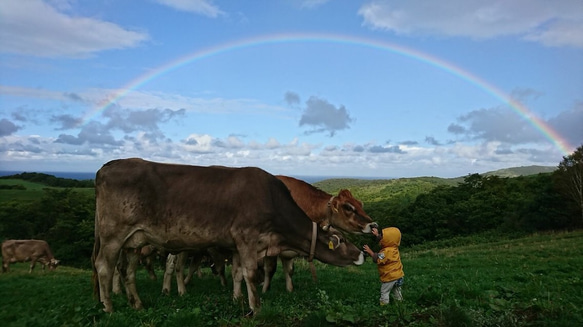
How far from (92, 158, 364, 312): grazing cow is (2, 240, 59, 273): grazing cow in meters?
18.0

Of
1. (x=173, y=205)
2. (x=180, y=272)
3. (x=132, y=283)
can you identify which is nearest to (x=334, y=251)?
(x=173, y=205)

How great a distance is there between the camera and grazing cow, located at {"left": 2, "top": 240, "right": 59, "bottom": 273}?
22.1 meters

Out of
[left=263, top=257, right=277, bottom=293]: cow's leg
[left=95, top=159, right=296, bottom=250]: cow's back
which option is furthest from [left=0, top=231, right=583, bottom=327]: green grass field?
[left=95, top=159, right=296, bottom=250]: cow's back

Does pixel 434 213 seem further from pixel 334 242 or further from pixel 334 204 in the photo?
pixel 334 242

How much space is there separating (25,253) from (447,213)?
59.9m

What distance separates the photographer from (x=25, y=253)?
74.0 feet

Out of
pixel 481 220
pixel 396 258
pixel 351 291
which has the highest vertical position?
pixel 396 258

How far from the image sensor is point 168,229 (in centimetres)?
783

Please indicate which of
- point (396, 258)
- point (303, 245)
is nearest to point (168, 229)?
point (303, 245)

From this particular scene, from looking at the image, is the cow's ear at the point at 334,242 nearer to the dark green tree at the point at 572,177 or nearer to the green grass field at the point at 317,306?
the green grass field at the point at 317,306

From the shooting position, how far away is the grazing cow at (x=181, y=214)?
7.84 m

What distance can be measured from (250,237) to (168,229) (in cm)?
160

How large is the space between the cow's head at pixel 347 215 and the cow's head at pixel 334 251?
4.90ft

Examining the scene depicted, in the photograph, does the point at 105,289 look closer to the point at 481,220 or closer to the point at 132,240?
the point at 132,240
